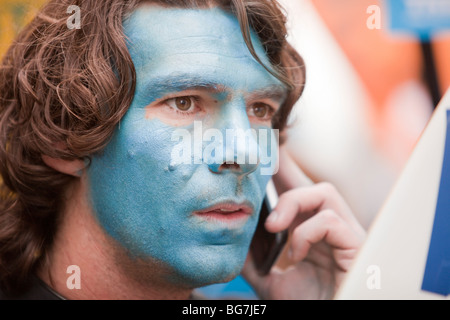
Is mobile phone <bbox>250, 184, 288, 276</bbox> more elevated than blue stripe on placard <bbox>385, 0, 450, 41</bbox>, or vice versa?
blue stripe on placard <bbox>385, 0, 450, 41</bbox>

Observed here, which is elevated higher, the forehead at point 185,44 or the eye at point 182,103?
the forehead at point 185,44

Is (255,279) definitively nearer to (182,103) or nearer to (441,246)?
(441,246)

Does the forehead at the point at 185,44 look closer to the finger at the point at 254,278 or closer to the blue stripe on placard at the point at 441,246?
the blue stripe on placard at the point at 441,246

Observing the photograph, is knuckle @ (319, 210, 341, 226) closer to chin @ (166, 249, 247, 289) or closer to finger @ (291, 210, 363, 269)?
finger @ (291, 210, 363, 269)

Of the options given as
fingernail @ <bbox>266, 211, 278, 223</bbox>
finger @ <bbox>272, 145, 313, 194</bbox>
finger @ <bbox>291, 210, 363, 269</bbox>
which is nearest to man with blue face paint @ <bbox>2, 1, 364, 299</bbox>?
fingernail @ <bbox>266, 211, 278, 223</bbox>

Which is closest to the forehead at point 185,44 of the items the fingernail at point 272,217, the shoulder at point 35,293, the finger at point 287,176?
the fingernail at point 272,217

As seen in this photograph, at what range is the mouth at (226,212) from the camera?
213cm

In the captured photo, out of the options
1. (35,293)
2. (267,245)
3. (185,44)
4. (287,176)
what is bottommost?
(35,293)

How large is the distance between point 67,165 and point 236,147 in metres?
0.79

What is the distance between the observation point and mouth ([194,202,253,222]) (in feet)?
7.00

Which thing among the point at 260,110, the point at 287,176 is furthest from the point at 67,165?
the point at 287,176

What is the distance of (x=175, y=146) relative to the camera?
6.92 ft

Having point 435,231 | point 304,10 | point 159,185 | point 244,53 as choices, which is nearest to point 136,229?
point 159,185
